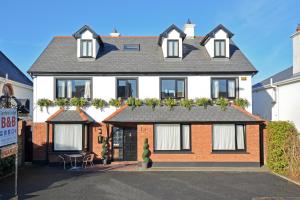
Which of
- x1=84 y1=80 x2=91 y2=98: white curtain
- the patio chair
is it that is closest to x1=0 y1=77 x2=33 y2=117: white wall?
x1=84 y1=80 x2=91 y2=98: white curtain

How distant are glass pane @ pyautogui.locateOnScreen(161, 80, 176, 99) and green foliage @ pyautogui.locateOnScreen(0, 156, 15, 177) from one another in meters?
9.61

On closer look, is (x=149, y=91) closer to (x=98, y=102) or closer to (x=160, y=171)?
(x=98, y=102)

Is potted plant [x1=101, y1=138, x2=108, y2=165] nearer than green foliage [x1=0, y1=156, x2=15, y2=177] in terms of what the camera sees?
No

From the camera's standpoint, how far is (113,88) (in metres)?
19.6

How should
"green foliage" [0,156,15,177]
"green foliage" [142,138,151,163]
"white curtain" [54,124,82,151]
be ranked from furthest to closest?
"white curtain" [54,124,82,151], "green foliage" [142,138,151,163], "green foliage" [0,156,15,177]

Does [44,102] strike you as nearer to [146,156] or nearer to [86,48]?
[86,48]

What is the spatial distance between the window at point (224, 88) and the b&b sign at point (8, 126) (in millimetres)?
12796

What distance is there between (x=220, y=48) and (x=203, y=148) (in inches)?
279

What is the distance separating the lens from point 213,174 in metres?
15.8

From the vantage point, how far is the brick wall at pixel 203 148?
1836 cm

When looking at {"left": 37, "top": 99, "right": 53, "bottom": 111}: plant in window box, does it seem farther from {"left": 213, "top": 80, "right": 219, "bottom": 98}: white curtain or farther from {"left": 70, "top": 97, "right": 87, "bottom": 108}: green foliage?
{"left": 213, "top": 80, "right": 219, "bottom": 98}: white curtain

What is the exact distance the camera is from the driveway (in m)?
11.4

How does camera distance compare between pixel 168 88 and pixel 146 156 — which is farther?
pixel 168 88

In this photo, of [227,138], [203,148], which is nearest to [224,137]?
[227,138]
